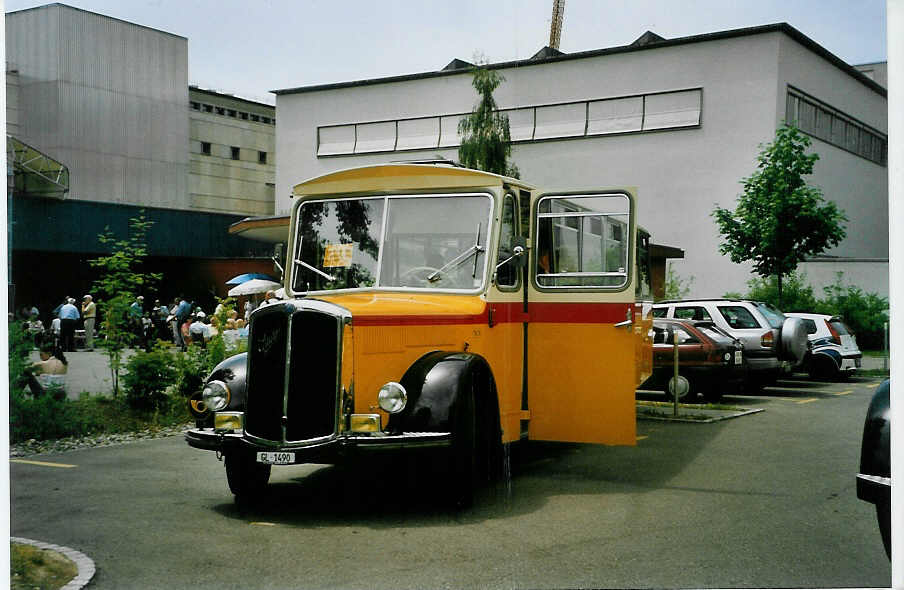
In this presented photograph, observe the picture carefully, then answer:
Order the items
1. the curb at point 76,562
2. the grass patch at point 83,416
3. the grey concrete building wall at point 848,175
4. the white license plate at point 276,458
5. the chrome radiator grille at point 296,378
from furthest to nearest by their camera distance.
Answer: the grey concrete building wall at point 848,175 → the grass patch at point 83,416 → the chrome radiator grille at point 296,378 → the white license plate at point 276,458 → the curb at point 76,562

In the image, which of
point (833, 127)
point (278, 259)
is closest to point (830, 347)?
point (833, 127)

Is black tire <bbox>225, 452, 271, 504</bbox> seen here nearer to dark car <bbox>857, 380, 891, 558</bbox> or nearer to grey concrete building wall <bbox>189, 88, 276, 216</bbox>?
grey concrete building wall <bbox>189, 88, 276, 216</bbox>

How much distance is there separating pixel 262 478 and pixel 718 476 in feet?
10.1

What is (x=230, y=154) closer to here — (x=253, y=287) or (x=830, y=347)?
(x=253, y=287)

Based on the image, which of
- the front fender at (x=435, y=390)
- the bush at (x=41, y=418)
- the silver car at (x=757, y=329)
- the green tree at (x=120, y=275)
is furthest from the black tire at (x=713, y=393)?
the bush at (x=41, y=418)

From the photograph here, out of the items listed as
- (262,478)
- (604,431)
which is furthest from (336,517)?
(604,431)

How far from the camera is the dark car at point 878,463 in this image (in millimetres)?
4754

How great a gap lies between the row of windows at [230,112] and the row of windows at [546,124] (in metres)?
0.39

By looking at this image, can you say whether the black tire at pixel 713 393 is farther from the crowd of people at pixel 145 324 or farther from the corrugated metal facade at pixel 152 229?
the corrugated metal facade at pixel 152 229

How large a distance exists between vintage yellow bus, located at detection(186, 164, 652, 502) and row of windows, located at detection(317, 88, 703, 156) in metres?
0.39

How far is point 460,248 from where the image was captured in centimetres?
603

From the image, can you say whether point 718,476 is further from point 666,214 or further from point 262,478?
point 262,478

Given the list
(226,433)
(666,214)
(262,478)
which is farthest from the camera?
(666,214)

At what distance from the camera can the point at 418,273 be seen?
5.96 metres
